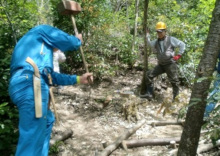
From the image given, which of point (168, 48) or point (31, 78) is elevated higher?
point (31, 78)

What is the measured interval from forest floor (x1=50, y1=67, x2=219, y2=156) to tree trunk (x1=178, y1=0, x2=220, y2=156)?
3.37ft

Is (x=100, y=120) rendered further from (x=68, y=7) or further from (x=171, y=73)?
(x=68, y=7)

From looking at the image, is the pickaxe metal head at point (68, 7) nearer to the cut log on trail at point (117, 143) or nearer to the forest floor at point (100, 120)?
the forest floor at point (100, 120)

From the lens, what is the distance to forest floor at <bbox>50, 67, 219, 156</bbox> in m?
4.01

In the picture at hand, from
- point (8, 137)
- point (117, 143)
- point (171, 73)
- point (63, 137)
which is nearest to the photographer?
point (8, 137)

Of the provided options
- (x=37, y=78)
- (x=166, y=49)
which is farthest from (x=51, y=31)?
(x=166, y=49)

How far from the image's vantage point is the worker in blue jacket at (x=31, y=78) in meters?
2.62

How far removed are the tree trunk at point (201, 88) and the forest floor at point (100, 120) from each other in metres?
1.03

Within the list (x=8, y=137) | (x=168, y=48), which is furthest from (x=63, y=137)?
(x=168, y=48)

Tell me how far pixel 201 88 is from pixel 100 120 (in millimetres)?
3054

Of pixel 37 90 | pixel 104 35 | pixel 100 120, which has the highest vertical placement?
pixel 37 90

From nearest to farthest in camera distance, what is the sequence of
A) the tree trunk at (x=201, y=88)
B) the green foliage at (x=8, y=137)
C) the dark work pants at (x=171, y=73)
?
the tree trunk at (x=201, y=88) < the green foliage at (x=8, y=137) < the dark work pants at (x=171, y=73)

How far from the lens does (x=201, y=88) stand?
99.9 inches

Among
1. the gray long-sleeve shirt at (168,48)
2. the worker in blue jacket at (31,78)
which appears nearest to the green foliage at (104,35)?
the gray long-sleeve shirt at (168,48)
